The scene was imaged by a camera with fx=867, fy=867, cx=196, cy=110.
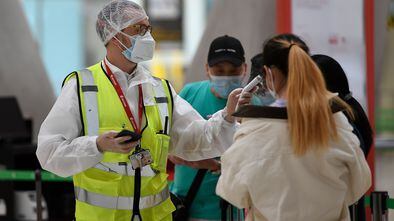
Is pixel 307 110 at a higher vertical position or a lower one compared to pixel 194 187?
higher

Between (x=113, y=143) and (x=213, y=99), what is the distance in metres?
1.54

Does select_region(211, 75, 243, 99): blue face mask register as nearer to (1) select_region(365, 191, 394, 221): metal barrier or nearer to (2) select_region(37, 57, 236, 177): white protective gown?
(2) select_region(37, 57, 236, 177): white protective gown

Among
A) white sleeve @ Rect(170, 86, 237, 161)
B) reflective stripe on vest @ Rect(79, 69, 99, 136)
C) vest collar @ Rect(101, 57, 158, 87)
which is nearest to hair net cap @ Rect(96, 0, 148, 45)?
vest collar @ Rect(101, 57, 158, 87)

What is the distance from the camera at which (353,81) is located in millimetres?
6848

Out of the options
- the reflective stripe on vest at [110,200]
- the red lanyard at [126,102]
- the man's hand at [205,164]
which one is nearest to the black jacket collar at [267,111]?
the red lanyard at [126,102]

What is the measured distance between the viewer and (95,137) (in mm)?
3838

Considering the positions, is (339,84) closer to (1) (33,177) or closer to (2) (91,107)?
(2) (91,107)

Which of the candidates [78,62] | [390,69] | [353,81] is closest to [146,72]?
[353,81]

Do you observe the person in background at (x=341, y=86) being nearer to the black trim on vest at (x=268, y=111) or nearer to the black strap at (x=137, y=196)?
the black trim on vest at (x=268, y=111)

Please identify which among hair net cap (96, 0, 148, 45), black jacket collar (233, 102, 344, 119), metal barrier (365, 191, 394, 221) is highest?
hair net cap (96, 0, 148, 45)

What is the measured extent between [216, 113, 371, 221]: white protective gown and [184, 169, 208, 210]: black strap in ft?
5.32

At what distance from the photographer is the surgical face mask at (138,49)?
4.13 meters

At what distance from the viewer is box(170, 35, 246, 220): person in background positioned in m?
5.09

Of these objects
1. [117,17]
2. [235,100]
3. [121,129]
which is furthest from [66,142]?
[235,100]
